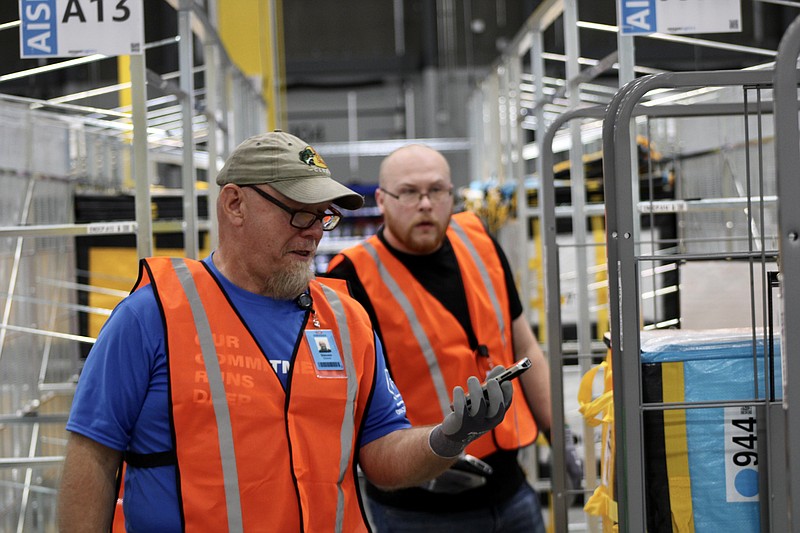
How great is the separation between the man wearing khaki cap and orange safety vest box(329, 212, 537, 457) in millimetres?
735

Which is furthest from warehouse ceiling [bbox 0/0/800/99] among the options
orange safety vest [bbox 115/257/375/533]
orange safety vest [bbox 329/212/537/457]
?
orange safety vest [bbox 115/257/375/533]

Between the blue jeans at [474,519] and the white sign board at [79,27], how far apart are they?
1.61 meters

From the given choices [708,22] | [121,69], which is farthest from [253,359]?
[121,69]

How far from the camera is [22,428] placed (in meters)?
4.29

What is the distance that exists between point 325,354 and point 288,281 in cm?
19

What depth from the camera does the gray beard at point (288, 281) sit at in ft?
7.00

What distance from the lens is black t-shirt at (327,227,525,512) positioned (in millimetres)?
2955

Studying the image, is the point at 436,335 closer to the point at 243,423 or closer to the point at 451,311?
the point at 451,311

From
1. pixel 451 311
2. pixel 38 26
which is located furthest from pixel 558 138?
pixel 38 26

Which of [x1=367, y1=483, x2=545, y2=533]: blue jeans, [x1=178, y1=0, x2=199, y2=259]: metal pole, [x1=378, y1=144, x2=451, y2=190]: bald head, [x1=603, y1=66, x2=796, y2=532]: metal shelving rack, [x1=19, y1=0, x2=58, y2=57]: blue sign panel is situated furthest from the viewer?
[x1=178, y1=0, x2=199, y2=259]: metal pole

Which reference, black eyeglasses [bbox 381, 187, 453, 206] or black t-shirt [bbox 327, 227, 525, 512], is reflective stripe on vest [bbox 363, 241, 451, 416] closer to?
black t-shirt [bbox 327, 227, 525, 512]

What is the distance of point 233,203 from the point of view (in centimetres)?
215

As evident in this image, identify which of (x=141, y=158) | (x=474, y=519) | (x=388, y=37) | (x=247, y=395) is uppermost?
(x=388, y=37)

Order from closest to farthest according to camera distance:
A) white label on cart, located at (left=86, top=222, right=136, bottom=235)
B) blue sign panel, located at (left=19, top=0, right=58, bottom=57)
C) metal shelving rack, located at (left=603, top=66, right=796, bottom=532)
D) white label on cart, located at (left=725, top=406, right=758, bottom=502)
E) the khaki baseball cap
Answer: metal shelving rack, located at (left=603, top=66, right=796, bottom=532) → white label on cart, located at (left=725, top=406, right=758, bottom=502) → the khaki baseball cap → blue sign panel, located at (left=19, top=0, right=58, bottom=57) → white label on cart, located at (left=86, top=222, right=136, bottom=235)
